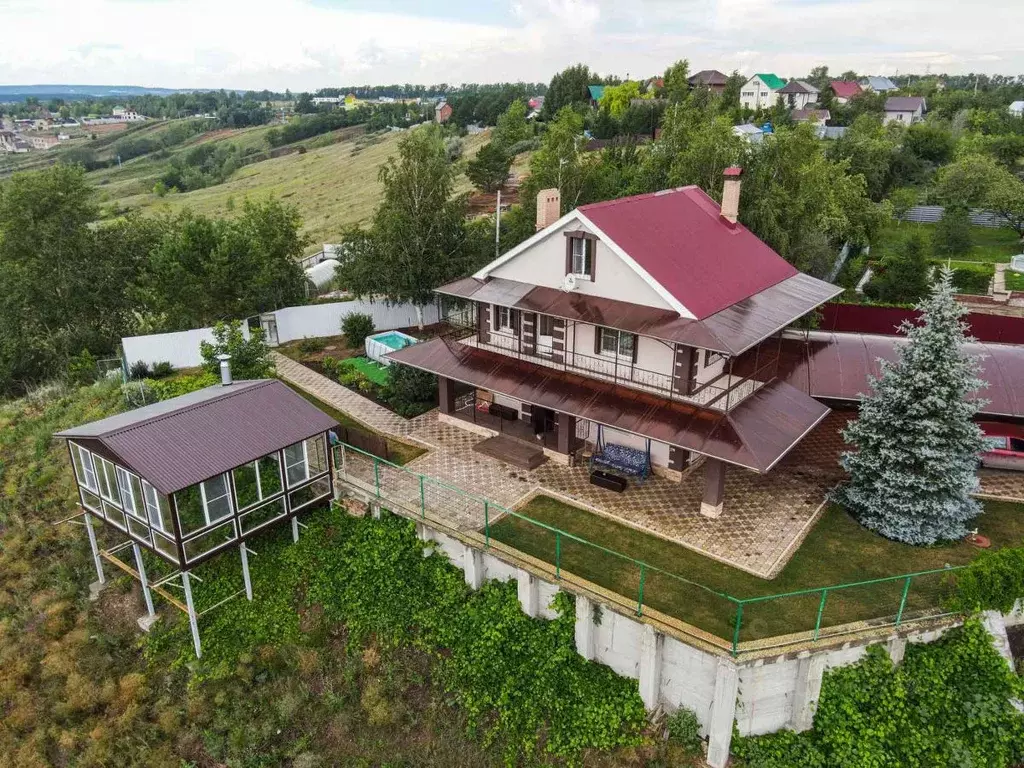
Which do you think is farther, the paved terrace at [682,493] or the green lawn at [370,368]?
the green lawn at [370,368]

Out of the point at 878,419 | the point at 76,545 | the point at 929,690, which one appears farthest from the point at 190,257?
the point at 929,690

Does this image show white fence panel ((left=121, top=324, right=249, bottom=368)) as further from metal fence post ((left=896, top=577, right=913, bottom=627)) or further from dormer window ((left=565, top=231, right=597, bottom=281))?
metal fence post ((left=896, top=577, right=913, bottom=627))

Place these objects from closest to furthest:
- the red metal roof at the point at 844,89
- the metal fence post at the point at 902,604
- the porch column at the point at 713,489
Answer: the metal fence post at the point at 902,604 → the porch column at the point at 713,489 → the red metal roof at the point at 844,89

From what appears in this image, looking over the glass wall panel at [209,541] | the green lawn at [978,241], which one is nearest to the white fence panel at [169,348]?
the glass wall panel at [209,541]

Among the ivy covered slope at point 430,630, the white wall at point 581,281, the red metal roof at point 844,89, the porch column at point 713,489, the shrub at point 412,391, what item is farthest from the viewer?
the red metal roof at point 844,89

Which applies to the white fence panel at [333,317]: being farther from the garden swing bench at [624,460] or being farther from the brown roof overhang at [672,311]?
the garden swing bench at [624,460]

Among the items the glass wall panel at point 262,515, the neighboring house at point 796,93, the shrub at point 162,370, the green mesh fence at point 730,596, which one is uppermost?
the neighboring house at point 796,93

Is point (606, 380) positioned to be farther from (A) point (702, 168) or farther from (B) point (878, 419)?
(A) point (702, 168)
